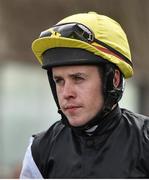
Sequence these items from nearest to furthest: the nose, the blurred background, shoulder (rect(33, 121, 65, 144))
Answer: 1. the nose
2. shoulder (rect(33, 121, 65, 144))
3. the blurred background

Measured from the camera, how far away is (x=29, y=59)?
13.4 m

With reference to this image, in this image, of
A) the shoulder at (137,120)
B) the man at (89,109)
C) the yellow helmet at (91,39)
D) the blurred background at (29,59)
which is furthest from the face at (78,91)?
the blurred background at (29,59)

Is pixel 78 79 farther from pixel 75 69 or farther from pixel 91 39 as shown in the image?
pixel 91 39

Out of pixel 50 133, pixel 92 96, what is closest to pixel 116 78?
pixel 92 96

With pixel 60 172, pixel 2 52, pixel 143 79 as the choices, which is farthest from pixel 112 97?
pixel 143 79

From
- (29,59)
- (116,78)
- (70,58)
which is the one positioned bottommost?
(29,59)

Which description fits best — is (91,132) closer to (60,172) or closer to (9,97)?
(60,172)

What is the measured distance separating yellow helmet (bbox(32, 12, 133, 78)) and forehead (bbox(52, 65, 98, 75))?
0.07 m

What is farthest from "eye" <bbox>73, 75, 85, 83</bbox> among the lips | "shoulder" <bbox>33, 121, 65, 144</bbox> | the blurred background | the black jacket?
the blurred background

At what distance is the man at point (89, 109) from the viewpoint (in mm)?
3297

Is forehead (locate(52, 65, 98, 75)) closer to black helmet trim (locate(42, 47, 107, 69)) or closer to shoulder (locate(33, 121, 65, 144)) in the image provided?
black helmet trim (locate(42, 47, 107, 69))

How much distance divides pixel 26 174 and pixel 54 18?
9.51 m

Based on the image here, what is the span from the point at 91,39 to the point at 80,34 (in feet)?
0.18

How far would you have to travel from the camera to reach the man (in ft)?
10.8
